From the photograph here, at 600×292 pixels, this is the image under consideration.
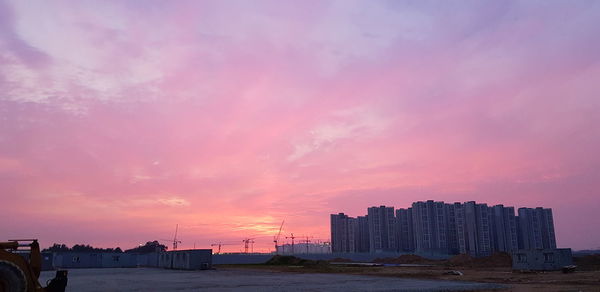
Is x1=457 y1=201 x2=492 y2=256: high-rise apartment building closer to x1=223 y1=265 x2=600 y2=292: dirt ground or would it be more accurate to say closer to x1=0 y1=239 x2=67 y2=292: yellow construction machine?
x1=223 y1=265 x2=600 y2=292: dirt ground

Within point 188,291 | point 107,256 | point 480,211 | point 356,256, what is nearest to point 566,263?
point 188,291

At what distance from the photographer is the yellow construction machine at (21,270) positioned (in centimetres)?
2038

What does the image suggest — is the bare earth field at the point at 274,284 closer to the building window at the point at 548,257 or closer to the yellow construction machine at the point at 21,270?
the yellow construction machine at the point at 21,270

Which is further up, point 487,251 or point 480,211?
point 480,211

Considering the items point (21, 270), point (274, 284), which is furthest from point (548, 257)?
point (21, 270)

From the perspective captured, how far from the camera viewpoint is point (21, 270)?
2088 cm

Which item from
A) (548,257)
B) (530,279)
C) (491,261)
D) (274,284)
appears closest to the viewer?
(274,284)

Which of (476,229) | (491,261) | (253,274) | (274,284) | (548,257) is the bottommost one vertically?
(491,261)

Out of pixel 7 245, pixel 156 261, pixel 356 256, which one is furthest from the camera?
pixel 356 256

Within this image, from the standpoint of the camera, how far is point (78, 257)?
106 m

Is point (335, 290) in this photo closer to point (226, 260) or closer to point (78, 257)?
point (78, 257)

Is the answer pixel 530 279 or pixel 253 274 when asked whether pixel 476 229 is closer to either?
pixel 253 274

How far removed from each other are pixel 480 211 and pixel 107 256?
496 feet

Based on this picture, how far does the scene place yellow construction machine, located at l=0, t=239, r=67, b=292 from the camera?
20.4 meters
